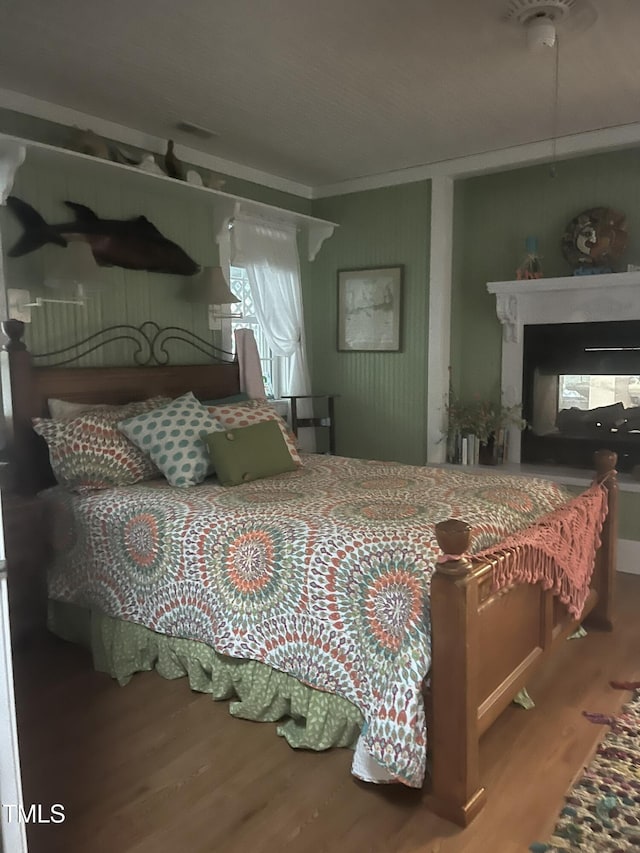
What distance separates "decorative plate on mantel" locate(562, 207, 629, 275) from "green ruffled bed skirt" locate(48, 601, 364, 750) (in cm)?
304

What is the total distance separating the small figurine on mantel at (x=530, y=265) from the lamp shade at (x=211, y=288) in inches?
72.4

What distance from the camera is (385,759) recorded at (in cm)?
185

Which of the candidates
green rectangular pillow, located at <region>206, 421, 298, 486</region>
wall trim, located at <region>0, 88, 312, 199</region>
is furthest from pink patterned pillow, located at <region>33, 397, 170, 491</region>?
wall trim, located at <region>0, 88, 312, 199</region>

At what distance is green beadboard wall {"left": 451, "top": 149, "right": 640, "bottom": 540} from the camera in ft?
13.0

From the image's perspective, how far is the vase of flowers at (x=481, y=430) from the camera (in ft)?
14.4

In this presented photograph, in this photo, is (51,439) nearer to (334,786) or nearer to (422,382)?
(334,786)

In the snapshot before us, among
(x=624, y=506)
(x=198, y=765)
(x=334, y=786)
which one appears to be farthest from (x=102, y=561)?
(x=624, y=506)

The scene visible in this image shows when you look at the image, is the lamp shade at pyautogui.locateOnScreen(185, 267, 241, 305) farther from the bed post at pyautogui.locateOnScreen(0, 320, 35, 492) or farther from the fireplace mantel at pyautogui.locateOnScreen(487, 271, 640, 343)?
the fireplace mantel at pyautogui.locateOnScreen(487, 271, 640, 343)

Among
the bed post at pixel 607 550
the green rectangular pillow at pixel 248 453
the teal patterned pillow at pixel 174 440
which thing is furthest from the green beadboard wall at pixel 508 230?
the teal patterned pillow at pixel 174 440

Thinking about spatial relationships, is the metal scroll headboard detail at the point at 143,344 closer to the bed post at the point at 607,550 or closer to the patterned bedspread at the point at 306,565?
the patterned bedspread at the point at 306,565

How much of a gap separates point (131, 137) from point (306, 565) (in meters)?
2.67

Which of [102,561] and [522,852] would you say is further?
[102,561]

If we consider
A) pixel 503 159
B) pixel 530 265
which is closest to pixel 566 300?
pixel 530 265

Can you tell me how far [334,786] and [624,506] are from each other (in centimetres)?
266
